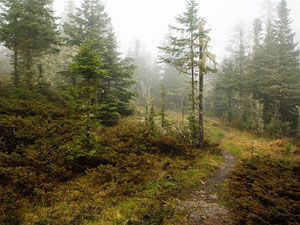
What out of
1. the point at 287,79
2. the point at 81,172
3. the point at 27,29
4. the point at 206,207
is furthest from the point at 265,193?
the point at 287,79

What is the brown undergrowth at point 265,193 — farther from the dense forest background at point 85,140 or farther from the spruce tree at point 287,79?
the spruce tree at point 287,79

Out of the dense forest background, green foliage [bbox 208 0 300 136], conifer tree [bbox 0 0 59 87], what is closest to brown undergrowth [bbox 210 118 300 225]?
the dense forest background

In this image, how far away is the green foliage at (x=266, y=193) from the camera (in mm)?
4469

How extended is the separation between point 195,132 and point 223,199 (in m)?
6.75

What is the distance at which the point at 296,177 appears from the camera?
605 centimetres

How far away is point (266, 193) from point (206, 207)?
7.07 feet

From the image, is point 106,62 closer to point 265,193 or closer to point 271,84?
point 265,193

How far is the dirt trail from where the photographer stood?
5.30 m

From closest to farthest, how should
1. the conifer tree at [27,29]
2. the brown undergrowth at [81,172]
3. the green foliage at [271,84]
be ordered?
the brown undergrowth at [81,172]
the conifer tree at [27,29]
the green foliage at [271,84]

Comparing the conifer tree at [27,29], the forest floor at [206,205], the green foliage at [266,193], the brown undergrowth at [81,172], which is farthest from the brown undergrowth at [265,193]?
the conifer tree at [27,29]

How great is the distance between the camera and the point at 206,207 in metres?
6.11

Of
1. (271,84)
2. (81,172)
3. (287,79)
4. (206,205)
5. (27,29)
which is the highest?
(27,29)

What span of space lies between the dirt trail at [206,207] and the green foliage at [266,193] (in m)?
0.51

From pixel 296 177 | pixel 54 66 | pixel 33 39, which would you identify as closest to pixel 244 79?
pixel 296 177
